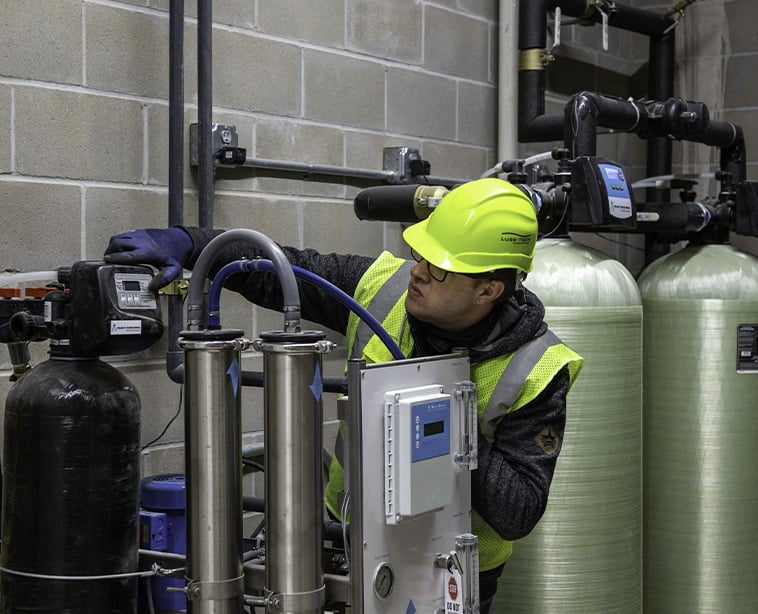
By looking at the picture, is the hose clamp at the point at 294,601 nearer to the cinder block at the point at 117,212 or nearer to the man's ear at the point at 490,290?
the man's ear at the point at 490,290

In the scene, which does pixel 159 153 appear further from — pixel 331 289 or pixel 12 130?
pixel 331 289

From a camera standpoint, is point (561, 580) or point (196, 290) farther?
point (561, 580)

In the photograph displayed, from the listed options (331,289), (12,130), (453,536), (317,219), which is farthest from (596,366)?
(12,130)

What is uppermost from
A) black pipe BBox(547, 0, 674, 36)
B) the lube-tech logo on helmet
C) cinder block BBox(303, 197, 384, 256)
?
black pipe BBox(547, 0, 674, 36)

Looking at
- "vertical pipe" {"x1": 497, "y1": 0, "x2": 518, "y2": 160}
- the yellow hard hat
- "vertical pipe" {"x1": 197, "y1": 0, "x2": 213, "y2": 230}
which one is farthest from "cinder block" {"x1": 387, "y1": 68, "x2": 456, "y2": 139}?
the yellow hard hat

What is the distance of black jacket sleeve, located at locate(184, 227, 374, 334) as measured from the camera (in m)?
1.94

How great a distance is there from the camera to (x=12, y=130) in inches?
79.4

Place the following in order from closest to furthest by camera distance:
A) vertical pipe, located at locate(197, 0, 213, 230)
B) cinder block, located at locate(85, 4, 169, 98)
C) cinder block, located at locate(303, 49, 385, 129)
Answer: cinder block, located at locate(85, 4, 169, 98) < vertical pipe, located at locate(197, 0, 213, 230) < cinder block, located at locate(303, 49, 385, 129)

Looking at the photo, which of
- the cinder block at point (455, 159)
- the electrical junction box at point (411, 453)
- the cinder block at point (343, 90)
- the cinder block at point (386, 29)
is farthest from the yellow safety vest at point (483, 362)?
the cinder block at point (455, 159)

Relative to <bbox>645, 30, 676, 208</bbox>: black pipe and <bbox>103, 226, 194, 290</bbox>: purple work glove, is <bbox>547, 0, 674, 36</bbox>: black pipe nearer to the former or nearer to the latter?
<bbox>645, 30, 676, 208</bbox>: black pipe

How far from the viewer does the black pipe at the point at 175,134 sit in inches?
86.6

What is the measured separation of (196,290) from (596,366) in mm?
1274

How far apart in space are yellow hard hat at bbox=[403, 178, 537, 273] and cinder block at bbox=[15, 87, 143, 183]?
0.74m

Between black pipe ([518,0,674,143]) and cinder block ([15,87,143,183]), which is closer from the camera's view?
cinder block ([15,87,143,183])
